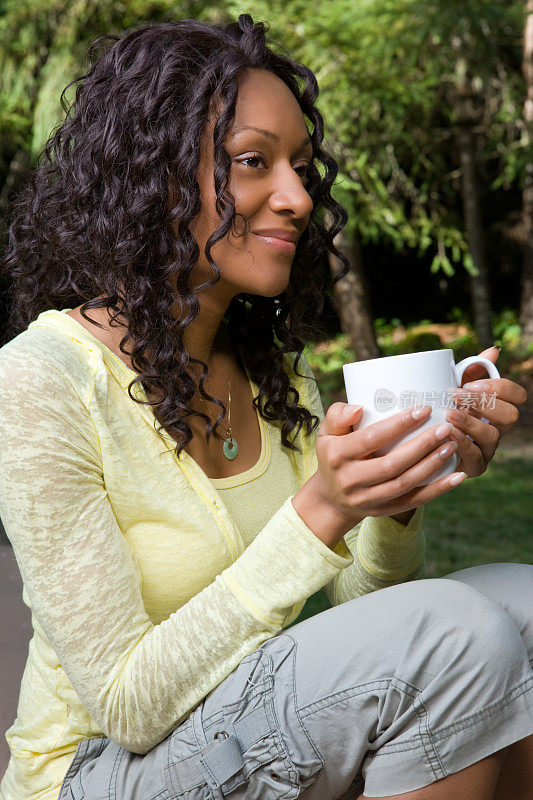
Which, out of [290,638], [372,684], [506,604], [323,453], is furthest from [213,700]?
[506,604]

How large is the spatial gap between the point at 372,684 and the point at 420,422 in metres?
0.38

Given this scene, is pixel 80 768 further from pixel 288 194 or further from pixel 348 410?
pixel 288 194

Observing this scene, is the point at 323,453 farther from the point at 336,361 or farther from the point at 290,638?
the point at 336,361

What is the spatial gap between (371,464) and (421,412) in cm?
10

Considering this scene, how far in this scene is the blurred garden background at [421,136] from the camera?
5457mm

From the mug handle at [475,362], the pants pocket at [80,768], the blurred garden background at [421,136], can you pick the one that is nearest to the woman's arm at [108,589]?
the pants pocket at [80,768]

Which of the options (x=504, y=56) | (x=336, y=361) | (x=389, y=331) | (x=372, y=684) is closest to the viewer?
(x=372, y=684)

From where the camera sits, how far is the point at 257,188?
1.53m

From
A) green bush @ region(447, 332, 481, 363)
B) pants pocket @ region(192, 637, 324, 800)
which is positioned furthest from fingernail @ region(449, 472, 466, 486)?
green bush @ region(447, 332, 481, 363)

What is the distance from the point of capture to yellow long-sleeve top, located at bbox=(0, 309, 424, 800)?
1.26m

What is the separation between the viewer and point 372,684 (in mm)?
1185

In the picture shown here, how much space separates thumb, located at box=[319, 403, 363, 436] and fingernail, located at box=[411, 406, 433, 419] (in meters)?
0.08

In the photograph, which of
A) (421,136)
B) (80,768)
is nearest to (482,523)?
(80,768)

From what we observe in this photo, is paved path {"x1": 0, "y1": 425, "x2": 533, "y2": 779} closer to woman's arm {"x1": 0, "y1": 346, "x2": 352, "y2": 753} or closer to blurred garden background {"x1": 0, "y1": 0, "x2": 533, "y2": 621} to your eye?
woman's arm {"x1": 0, "y1": 346, "x2": 352, "y2": 753}
